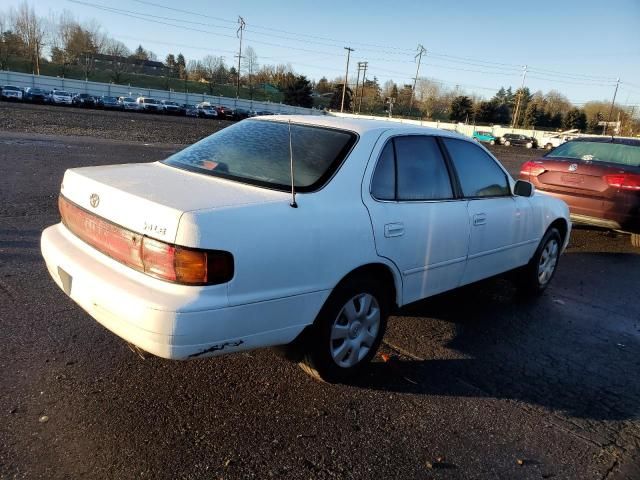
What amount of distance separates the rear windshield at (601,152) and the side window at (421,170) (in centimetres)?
521

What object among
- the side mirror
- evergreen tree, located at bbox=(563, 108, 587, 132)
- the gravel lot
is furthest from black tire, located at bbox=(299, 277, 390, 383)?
evergreen tree, located at bbox=(563, 108, 587, 132)

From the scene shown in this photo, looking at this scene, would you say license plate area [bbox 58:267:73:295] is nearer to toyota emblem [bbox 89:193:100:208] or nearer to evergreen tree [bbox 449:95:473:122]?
toyota emblem [bbox 89:193:100:208]

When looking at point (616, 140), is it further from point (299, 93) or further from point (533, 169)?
point (299, 93)

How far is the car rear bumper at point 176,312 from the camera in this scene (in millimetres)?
2361

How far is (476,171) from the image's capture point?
13.8 ft

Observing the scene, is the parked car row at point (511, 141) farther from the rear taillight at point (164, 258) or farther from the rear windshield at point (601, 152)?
the rear taillight at point (164, 258)

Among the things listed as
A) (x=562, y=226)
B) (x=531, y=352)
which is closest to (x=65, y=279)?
(x=531, y=352)

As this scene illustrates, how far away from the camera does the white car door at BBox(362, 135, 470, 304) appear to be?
321cm

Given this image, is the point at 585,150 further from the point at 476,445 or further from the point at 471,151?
the point at 476,445

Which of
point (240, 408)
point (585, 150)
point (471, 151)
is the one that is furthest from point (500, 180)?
point (585, 150)

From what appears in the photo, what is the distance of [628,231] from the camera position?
292 inches

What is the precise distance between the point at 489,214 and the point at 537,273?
1426 millimetres

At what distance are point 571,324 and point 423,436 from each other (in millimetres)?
2562

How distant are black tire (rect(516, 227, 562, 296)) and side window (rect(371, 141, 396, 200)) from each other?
2230mm
